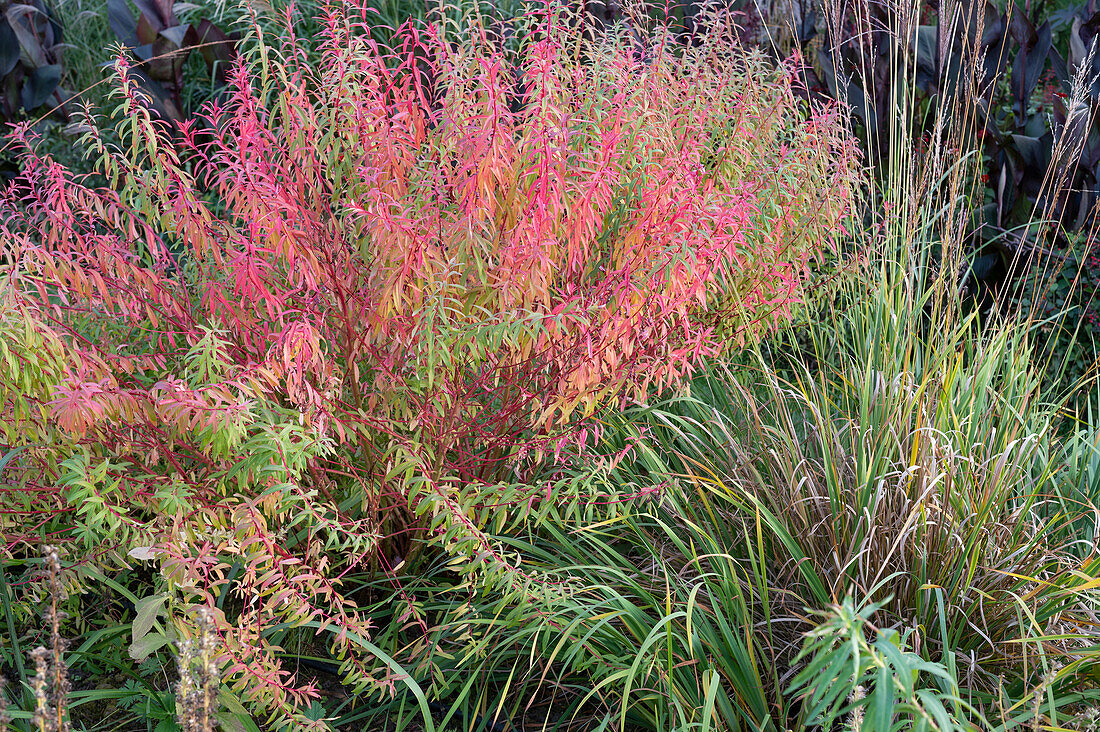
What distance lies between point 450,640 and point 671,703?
749 millimetres

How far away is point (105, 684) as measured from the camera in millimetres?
2572

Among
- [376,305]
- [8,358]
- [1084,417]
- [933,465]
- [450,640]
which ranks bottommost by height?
[1084,417]

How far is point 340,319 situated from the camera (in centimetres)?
234

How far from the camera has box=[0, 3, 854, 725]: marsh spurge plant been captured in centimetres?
196

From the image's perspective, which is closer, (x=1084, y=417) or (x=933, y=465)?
(x=933, y=465)

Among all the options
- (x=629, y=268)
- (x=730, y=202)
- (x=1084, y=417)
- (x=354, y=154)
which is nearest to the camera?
(x=629, y=268)

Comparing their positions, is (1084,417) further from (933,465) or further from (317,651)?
(317,651)

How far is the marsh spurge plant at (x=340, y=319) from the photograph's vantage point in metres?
1.96

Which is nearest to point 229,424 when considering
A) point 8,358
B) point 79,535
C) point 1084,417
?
point 8,358

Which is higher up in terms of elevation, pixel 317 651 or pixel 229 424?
pixel 229 424

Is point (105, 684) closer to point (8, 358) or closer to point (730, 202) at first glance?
point (8, 358)

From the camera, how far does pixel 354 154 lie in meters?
2.45

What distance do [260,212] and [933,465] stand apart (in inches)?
70.7

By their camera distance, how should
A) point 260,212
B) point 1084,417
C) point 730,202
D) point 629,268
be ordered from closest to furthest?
1. point 260,212
2. point 629,268
3. point 730,202
4. point 1084,417
